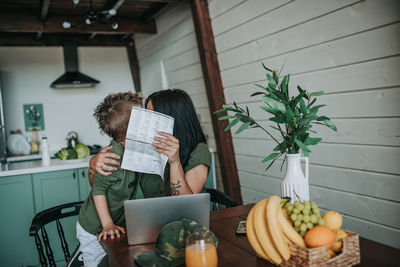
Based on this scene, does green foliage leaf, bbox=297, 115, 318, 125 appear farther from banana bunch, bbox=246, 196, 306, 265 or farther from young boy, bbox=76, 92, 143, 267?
young boy, bbox=76, 92, 143, 267

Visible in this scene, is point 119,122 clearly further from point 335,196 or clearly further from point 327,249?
point 335,196

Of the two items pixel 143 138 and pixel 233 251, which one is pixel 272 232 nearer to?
pixel 233 251

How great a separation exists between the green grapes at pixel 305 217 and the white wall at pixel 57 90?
5028mm

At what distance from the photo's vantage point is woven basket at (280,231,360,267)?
95 centimetres

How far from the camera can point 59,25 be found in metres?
4.45

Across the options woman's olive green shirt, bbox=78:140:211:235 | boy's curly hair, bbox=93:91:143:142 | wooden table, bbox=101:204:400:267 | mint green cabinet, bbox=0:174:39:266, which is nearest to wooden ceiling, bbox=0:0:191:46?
mint green cabinet, bbox=0:174:39:266

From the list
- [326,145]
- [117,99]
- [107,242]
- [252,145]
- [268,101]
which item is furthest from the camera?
[252,145]

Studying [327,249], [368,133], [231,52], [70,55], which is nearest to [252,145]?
[231,52]

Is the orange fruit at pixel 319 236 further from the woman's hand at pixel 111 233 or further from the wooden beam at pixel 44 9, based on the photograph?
the wooden beam at pixel 44 9

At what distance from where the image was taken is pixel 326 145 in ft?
7.18

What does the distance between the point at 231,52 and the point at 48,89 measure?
11.9 feet

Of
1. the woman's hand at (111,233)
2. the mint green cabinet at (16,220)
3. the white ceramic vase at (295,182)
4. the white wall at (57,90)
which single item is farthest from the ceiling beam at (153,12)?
the white ceramic vase at (295,182)

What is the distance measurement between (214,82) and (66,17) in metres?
2.46

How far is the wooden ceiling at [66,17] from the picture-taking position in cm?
412
